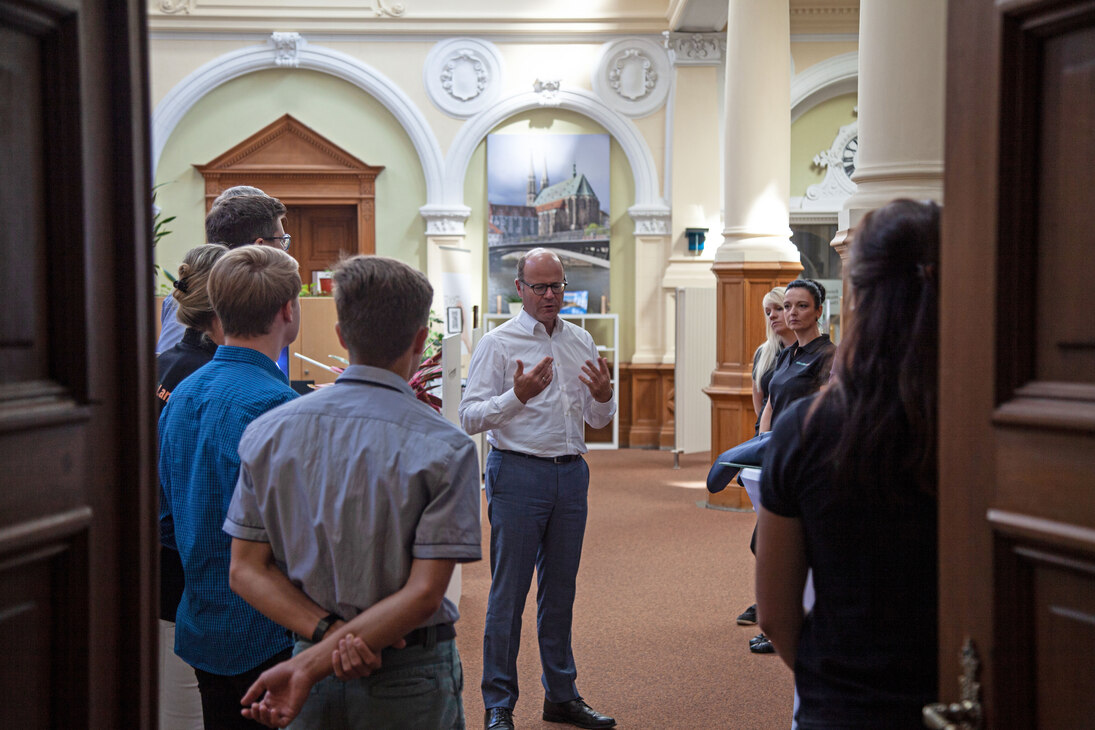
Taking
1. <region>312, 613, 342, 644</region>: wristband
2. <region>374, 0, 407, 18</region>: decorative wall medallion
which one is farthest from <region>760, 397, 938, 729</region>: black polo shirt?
<region>374, 0, 407, 18</region>: decorative wall medallion

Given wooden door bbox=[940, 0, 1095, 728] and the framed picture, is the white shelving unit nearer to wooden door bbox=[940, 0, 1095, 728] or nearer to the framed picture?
the framed picture

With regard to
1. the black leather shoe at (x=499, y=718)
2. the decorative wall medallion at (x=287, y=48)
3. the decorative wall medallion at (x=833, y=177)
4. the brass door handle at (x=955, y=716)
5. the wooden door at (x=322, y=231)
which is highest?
the decorative wall medallion at (x=287, y=48)

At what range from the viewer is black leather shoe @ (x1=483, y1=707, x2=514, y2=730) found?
3.07 m

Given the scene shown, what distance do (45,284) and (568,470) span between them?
2207mm

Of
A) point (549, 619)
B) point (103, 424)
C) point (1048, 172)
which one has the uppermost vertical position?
point (1048, 172)

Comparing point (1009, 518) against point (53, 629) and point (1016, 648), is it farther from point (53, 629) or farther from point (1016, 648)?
point (53, 629)

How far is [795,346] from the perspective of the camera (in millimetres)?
4008

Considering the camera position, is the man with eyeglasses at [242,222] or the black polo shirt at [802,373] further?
the black polo shirt at [802,373]

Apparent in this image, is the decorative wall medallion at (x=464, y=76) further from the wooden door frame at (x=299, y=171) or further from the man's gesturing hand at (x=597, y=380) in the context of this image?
the man's gesturing hand at (x=597, y=380)

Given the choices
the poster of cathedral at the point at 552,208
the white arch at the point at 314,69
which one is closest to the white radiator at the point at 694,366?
the poster of cathedral at the point at 552,208

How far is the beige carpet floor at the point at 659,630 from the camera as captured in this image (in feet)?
11.4

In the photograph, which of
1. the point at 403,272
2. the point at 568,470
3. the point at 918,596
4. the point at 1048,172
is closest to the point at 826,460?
the point at 918,596

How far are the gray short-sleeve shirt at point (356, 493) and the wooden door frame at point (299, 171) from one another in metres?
8.86

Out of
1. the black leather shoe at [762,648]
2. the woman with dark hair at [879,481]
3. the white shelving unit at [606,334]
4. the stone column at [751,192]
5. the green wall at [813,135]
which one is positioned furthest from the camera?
the green wall at [813,135]
